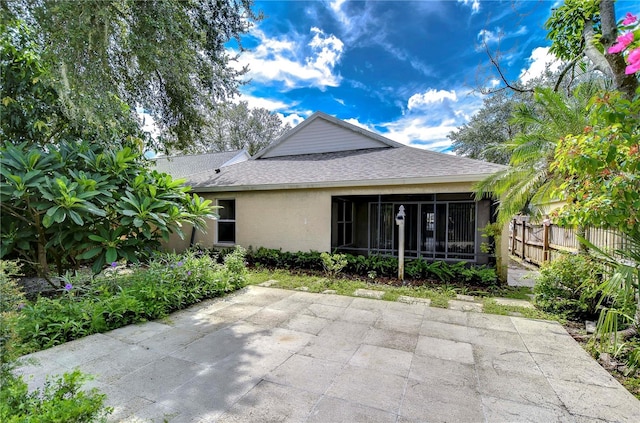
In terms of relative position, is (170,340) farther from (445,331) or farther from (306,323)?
(445,331)

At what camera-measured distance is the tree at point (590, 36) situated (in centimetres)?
375

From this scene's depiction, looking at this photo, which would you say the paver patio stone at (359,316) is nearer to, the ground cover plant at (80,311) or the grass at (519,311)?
the grass at (519,311)

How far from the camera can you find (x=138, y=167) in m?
6.09

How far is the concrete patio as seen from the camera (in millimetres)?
2473

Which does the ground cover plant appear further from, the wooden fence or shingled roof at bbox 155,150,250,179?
shingled roof at bbox 155,150,250,179

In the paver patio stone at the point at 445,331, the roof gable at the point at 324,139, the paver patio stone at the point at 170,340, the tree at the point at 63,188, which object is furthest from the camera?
the roof gable at the point at 324,139

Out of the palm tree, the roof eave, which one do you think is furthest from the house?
the palm tree

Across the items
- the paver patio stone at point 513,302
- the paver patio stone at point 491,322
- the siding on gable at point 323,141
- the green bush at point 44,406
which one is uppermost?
the siding on gable at point 323,141

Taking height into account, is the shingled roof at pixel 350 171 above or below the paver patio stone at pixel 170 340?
above

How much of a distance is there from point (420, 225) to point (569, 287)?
3929 mm

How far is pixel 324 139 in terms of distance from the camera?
11.9 meters

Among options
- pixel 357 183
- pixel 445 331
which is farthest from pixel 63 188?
pixel 445 331

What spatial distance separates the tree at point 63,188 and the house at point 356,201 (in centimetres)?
296

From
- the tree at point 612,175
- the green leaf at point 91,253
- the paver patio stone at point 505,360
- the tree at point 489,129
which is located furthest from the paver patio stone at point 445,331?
the tree at point 489,129
